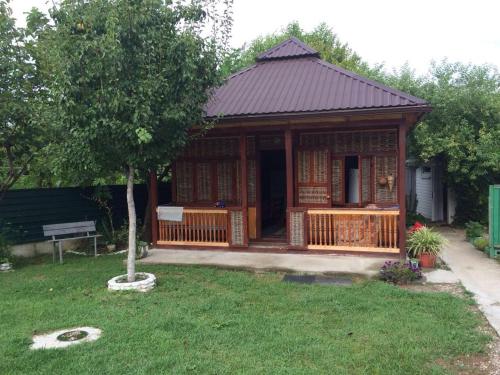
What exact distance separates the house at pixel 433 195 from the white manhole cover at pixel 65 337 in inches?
459

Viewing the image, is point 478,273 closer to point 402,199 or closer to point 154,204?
point 402,199

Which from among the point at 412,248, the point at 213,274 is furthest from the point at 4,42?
the point at 412,248

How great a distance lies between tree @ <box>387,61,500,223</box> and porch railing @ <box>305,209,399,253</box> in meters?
4.97

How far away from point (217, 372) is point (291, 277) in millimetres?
3403

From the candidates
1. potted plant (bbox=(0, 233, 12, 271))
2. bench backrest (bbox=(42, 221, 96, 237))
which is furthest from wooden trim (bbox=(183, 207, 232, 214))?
potted plant (bbox=(0, 233, 12, 271))

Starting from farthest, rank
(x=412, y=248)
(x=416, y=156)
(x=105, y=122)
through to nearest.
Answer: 1. (x=416, y=156)
2. (x=412, y=248)
3. (x=105, y=122)

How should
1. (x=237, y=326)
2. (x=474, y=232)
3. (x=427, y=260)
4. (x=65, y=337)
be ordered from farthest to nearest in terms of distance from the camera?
(x=474, y=232), (x=427, y=260), (x=237, y=326), (x=65, y=337)

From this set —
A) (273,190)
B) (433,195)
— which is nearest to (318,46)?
(433,195)

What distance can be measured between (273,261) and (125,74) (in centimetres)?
412

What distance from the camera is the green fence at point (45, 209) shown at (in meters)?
8.95

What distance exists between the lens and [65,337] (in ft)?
15.1

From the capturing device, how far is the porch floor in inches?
291

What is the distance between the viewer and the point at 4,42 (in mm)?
8273

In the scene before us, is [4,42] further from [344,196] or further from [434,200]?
[434,200]
